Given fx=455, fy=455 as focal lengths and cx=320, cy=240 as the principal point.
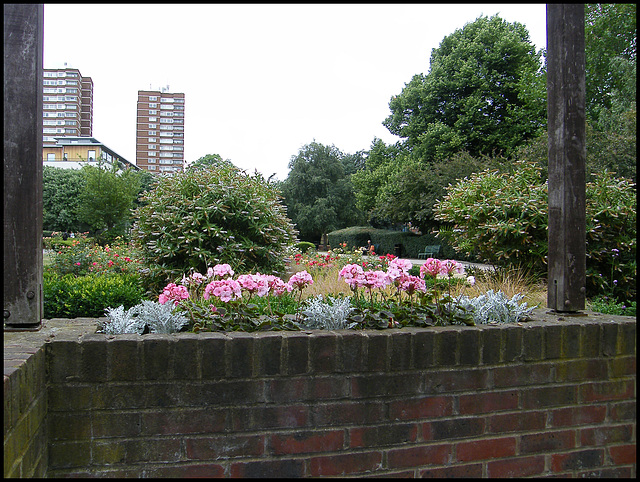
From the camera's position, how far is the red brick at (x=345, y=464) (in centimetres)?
188

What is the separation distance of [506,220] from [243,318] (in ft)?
17.0

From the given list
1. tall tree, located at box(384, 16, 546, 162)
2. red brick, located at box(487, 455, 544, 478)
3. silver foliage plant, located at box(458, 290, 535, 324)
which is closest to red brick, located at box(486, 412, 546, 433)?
red brick, located at box(487, 455, 544, 478)

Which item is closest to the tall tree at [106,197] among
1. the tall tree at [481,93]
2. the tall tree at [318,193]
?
the tall tree at [318,193]

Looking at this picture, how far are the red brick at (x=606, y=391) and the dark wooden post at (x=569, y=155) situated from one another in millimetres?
465

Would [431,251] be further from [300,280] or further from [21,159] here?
[21,159]

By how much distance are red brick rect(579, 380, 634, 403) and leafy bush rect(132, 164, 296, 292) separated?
3.98 m

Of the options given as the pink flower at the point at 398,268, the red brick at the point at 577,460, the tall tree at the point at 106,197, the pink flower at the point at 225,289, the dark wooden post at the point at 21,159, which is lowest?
the red brick at the point at 577,460

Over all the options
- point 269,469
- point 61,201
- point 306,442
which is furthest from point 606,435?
point 61,201

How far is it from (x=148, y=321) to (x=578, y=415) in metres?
2.11

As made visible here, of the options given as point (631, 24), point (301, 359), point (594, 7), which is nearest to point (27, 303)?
point (301, 359)

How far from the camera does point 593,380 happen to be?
2.22 metres

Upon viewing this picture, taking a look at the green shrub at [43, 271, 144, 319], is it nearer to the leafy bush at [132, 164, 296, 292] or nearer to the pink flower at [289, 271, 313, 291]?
the leafy bush at [132, 164, 296, 292]

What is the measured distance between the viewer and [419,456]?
197 cm

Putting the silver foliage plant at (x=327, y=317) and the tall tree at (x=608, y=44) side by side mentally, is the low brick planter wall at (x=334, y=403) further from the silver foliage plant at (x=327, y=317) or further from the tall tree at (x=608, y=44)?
the tall tree at (x=608, y=44)
